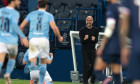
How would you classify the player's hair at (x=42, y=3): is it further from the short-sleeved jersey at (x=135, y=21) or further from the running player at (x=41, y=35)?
the short-sleeved jersey at (x=135, y=21)

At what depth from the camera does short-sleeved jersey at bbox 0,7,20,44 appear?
33.7 ft

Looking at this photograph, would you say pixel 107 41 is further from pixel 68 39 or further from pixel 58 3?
pixel 58 3

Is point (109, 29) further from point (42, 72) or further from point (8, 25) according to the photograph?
point (42, 72)

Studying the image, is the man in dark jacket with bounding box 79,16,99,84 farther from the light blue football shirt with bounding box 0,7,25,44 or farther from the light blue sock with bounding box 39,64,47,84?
the light blue football shirt with bounding box 0,7,25,44

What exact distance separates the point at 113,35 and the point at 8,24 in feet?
9.79

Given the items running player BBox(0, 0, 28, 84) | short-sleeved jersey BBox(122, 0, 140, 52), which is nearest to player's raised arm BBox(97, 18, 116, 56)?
short-sleeved jersey BBox(122, 0, 140, 52)

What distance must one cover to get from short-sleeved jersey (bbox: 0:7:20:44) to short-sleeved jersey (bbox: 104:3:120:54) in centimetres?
285

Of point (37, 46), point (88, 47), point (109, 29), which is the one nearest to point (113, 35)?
point (109, 29)

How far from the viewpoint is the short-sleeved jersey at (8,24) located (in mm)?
10273

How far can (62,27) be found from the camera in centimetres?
2158

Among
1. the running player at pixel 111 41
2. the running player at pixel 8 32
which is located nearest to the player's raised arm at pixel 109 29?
the running player at pixel 111 41

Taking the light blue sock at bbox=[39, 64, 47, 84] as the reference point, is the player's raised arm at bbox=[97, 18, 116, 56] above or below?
above

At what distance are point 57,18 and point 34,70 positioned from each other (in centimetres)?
923

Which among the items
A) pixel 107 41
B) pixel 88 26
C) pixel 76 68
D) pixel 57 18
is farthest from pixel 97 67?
pixel 57 18
